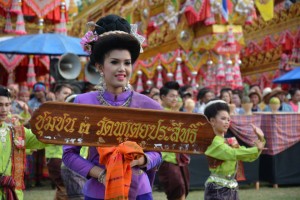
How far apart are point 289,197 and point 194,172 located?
5.13 feet

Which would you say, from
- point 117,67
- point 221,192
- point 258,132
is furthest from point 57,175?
point 117,67

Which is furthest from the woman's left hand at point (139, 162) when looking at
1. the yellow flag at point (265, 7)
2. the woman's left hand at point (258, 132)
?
the yellow flag at point (265, 7)

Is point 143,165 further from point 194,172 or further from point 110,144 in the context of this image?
point 194,172

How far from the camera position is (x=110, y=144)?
3211 millimetres

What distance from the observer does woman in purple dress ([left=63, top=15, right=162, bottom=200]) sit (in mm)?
3320

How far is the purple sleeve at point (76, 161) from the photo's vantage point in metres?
3.32

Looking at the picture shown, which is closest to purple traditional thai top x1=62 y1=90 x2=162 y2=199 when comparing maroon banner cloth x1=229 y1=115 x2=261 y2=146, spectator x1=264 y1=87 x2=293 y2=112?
maroon banner cloth x1=229 y1=115 x2=261 y2=146

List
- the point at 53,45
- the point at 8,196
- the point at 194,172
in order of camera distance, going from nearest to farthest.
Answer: the point at 8,196
the point at 194,172
the point at 53,45

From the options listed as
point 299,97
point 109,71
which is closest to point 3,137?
point 109,71

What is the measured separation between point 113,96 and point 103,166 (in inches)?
15.7

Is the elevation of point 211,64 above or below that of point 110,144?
above

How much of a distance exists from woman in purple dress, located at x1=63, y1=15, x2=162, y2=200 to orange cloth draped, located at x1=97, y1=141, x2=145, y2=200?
2.8 inches

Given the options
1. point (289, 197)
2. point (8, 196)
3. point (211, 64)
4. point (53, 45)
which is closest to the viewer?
point (8, 196)

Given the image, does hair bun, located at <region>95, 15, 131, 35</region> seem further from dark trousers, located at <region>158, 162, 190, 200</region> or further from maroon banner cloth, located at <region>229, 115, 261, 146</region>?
maroon banner cloth, located at <region>229, 115, 261, 146</region>
